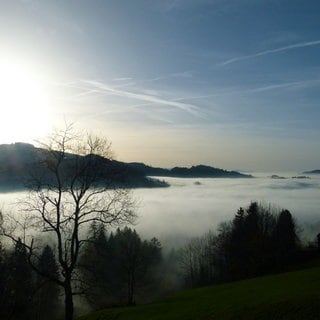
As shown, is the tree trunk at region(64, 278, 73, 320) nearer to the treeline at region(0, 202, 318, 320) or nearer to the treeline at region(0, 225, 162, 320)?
the treeline at region(0, 225, 162, 320)

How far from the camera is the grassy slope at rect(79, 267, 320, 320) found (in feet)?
79.7

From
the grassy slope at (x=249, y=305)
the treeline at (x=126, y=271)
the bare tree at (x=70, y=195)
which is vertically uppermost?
the bare tree at (x=70, y=195)

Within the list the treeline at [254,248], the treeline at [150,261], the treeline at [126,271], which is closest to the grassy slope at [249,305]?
the treeline at [150,261]

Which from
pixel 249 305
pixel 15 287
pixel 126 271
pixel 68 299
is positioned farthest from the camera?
pixel 126 271

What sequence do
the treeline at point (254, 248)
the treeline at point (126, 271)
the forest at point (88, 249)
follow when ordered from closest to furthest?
the forest at point (88, 249) < the treeline at point (126, 271) < the treeline at point (254, 248)

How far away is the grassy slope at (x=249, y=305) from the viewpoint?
24297 millimetres

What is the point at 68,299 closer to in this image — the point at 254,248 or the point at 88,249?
the point at 88,249

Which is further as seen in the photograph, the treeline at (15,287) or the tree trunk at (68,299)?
the treeline at (15,287)

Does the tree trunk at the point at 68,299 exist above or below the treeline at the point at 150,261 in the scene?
above

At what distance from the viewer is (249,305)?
27.5 metres

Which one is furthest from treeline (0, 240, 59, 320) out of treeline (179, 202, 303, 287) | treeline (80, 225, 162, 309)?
treeline (179, 202, 303, 287)

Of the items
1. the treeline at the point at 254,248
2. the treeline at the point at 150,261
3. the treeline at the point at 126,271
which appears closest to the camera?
the treeline at the point at 150,261

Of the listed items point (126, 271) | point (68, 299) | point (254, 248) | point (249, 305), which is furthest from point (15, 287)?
point (249, 305)

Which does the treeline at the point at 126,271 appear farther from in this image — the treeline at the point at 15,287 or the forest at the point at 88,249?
the treeline at the point at 15,287
